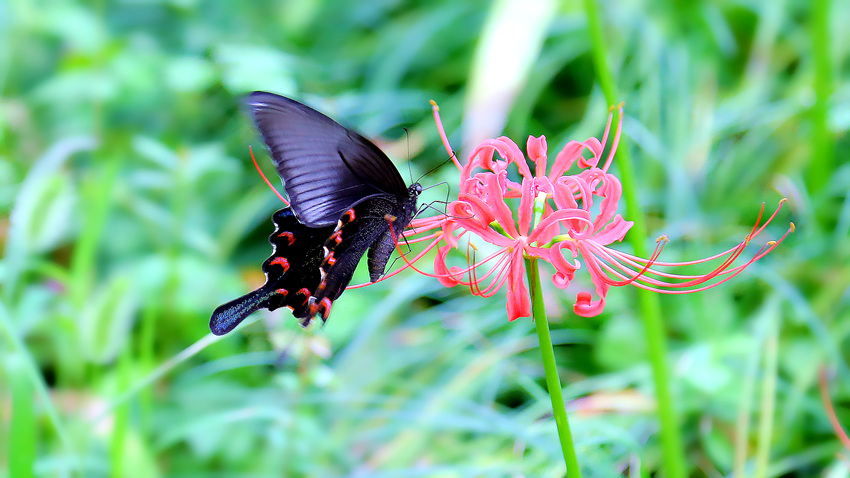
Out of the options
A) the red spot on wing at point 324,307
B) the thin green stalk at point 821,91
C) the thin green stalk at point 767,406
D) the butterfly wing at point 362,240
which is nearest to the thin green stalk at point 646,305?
the thin green stalk at point 767,406

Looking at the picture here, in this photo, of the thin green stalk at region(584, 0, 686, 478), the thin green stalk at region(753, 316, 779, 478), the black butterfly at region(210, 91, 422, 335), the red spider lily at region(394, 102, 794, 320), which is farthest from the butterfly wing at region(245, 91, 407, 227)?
the thin green stalk at region(753, 316, 779, 478)

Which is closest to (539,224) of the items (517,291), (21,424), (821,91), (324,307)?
(517,291)

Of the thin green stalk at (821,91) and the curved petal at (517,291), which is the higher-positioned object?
the thin green stalk at (821,91)

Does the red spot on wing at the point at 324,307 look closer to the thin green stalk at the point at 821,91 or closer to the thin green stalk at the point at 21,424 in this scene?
the thin green stalk at the point at 21,424

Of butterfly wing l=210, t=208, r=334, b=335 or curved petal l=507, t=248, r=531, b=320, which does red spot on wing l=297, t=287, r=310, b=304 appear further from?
curved petal l=507, t=248, r=531, b=320

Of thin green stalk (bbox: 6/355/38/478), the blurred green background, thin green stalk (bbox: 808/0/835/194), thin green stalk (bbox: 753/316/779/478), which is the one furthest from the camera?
Result: thin green stalk (bbox: 808/0/835/194)

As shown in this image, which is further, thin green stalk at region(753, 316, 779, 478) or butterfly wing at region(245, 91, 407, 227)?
thin green stalk at region(753, 316, 779, 478)

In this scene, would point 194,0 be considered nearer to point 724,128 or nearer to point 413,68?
point 413,68

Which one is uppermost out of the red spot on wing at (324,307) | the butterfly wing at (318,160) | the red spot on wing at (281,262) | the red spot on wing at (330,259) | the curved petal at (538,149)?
the butterfly wing at (318,160)
